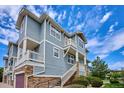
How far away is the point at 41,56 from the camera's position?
19.9ft

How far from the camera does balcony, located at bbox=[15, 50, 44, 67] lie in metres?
5.32

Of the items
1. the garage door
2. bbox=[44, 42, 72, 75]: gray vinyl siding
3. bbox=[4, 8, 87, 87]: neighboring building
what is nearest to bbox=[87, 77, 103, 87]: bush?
bbox=[4, 8, 87, 87]: neighboring building

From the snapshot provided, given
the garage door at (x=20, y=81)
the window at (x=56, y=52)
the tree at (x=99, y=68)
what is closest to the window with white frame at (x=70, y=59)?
the window at (x=56, y=52)

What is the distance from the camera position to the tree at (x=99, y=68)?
535cm

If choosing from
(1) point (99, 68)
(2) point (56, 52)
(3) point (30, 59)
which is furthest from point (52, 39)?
(1) point (99, 68)

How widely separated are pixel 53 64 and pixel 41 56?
720 millimetres

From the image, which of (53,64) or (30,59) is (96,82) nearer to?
(53,64)

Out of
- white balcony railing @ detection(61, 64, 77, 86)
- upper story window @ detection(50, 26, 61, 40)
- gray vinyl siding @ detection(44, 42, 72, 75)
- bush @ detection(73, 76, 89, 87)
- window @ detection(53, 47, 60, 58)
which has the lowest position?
bush @ detection(73, 76, 89, 87)

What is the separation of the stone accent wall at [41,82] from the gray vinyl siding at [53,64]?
0.28 metres

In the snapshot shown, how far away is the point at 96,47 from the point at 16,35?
3683 millimetres

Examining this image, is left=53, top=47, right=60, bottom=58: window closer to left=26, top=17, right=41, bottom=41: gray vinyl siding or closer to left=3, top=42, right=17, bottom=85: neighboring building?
left=26, top=17, right=41, bottom=41: gray vinyl siding

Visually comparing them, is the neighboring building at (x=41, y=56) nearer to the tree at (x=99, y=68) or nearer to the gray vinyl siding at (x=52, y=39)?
the gray vinyl siding at (x=52, y=39)

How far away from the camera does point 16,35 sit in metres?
5.91
